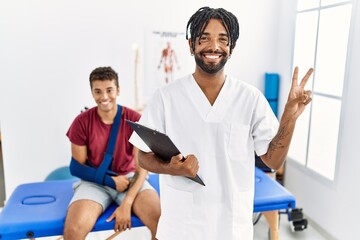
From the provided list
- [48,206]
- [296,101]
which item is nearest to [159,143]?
[296,101]

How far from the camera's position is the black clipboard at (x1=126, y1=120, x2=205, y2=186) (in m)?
0.99

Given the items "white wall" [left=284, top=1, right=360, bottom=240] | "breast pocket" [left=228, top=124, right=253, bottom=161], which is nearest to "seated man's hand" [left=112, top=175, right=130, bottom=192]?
"breast pocket" [left=228, top=124, right=253, bottom=161]

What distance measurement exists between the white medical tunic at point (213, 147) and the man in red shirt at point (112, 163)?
0.66 m

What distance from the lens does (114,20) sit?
105 inches

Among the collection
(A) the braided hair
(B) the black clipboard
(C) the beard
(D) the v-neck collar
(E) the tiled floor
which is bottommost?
(E) the tiled floor

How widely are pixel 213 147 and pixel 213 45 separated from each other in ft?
1.10

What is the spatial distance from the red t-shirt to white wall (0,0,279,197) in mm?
813

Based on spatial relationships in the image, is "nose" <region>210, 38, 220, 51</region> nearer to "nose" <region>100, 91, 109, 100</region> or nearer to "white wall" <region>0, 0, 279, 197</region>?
"nose" <region>100, 91, 109, 100</region>

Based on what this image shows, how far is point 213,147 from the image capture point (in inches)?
44.5

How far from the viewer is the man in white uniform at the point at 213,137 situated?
112cm

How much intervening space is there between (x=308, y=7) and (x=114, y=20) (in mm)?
1502

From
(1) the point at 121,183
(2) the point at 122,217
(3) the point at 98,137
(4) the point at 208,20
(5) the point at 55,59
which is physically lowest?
(2) the point at 122,217

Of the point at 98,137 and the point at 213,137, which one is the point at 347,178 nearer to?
the point at 213,137

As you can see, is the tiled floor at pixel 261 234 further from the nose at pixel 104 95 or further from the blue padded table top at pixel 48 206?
the nose at pixel 104 95
